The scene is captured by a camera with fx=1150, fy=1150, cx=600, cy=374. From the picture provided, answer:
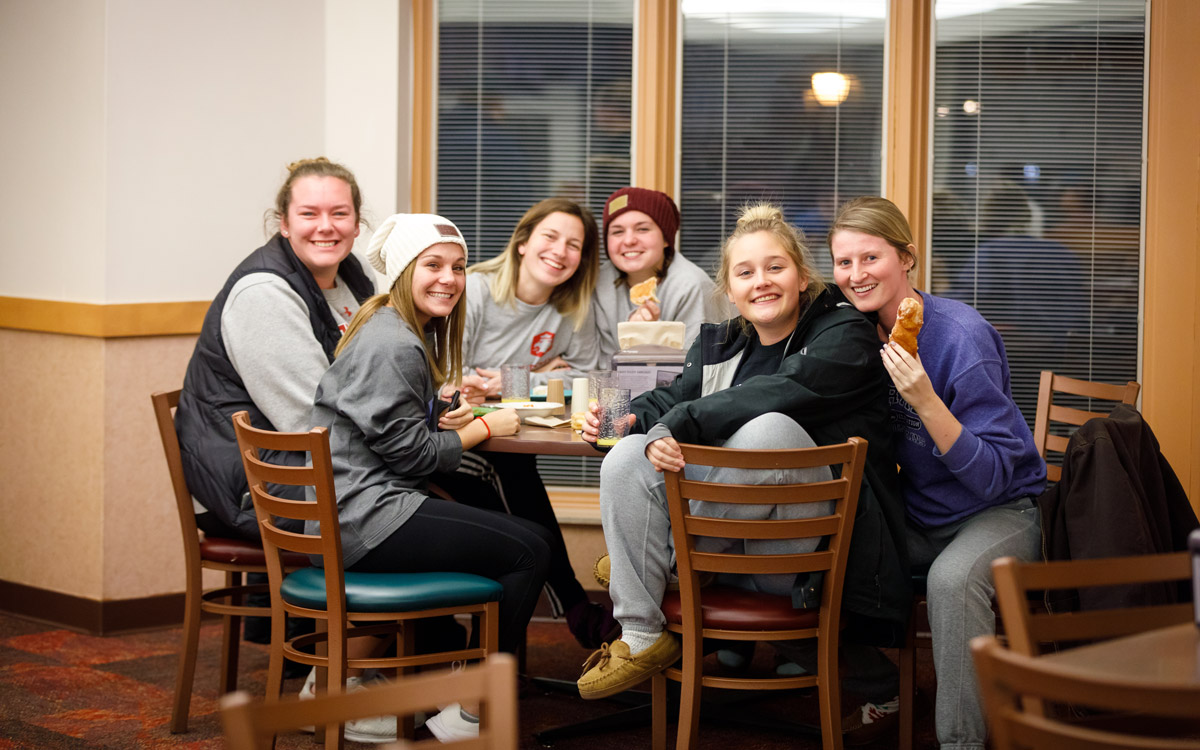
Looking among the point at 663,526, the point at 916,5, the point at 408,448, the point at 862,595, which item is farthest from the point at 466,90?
the point at 862,595

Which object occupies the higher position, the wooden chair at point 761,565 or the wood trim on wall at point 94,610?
the wooden chair at point 761,565

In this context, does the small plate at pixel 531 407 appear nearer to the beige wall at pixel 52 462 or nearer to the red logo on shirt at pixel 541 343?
the red logo on shirt at pixel 541 343

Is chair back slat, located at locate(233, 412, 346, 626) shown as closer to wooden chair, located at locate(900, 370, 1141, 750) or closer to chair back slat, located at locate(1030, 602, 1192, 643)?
wooden chair, located at locate(900, 370, 1141, 750)

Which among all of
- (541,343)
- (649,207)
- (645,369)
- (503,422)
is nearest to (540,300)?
(541,343)

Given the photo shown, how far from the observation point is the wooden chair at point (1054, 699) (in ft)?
4.07

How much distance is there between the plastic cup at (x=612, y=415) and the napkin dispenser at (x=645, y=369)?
0.88 feet

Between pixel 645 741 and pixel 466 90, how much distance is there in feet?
8.97

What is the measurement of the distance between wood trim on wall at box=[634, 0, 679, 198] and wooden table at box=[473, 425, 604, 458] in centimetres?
180

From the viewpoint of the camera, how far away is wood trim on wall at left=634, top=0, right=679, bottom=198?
455 centimetres

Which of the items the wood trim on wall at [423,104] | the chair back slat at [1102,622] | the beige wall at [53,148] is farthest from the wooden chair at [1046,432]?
the beige wall at [53,148]

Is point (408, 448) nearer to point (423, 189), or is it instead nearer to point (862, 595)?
point (862, 595)

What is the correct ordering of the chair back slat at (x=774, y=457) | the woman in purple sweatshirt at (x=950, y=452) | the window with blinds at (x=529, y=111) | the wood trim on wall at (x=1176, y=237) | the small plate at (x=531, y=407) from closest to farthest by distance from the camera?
the chair back slat at (x=774, y=457)
the woman in purple sweatshirt at (x=950, y=452)
the small plate at (x=531, y=407)
the wood trim on wall at (x=1176, y=237)
the window with blinds at (x=529, y=111)

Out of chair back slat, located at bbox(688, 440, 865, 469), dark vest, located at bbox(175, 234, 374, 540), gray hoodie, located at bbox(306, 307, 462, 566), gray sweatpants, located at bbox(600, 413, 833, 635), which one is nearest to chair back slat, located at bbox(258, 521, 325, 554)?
gray hoodie, located at bbox(306, 307, 462, 566)

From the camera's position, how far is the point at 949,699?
8.68ft
